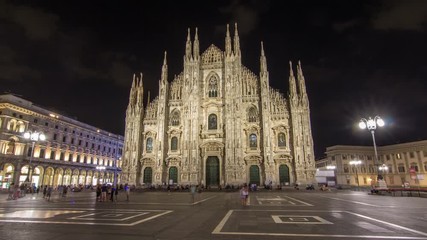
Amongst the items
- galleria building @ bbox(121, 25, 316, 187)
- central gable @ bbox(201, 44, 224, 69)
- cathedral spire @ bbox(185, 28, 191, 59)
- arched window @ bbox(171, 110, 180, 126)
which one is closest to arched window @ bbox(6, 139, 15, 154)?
galleria building @ bbox(121, 25, 316, 187)

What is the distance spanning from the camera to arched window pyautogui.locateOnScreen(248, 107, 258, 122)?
43.7 meters

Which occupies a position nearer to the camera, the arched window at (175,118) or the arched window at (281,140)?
the arched window at (281,140)

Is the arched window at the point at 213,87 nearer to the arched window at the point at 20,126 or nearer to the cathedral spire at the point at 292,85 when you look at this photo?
the cathedral spire at the point at 292,85

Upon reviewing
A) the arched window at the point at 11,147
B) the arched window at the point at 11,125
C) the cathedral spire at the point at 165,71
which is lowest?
the arched window at the point at 11,147

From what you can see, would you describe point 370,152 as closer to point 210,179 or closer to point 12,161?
point 210,179

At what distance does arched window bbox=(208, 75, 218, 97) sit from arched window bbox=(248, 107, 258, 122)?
7180 millimetres

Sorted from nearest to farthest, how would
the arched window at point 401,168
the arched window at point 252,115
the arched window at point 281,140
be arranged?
the arched window at point 281,140, the arched window at point 252,115, the arched window at point 401,168

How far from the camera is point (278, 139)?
1670 inches

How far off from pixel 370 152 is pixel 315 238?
75.6m

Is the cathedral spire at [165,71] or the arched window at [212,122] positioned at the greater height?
the cathedral spire at [165,71]

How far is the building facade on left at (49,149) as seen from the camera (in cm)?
4366

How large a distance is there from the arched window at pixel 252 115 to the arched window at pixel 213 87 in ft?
23.6

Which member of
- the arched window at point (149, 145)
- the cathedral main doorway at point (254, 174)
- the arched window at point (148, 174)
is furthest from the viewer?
the arched window at point (149, 145)

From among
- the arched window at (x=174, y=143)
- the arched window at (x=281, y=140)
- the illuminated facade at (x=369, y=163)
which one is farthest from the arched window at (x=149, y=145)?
the illuminated facade at (x=369, y=163)
